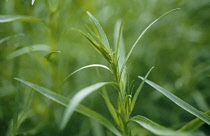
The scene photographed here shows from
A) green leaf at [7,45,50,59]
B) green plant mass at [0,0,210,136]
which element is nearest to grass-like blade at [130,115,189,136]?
green plant mass at [0,0,210,136]

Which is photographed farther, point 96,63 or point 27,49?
point 96,63

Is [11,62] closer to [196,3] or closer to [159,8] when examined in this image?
[159,8]

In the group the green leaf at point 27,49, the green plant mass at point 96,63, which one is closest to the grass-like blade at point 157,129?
the green plant mass at point 96,63

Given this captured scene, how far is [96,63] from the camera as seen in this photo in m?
1.05

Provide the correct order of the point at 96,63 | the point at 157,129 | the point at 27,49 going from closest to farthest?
the point at 157,129 → the point at 27,49 → the point at 96,63

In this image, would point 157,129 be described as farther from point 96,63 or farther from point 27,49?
point 96,63

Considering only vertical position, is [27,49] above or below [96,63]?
above

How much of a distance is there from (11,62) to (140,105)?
0.57 metres

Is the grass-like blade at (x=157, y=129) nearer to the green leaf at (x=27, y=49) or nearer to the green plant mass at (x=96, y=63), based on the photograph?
the green plant mass at (x=96, y=63)

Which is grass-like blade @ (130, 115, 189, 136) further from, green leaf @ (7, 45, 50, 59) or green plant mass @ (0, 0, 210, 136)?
green leaf @ (7, 45, 50, 59)

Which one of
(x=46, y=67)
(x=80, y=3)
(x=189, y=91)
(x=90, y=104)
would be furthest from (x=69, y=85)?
(x=189, y=91)

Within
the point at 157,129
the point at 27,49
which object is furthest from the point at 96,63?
the point at 157,129

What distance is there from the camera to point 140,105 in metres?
1.04

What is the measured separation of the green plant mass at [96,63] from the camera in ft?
2.77
